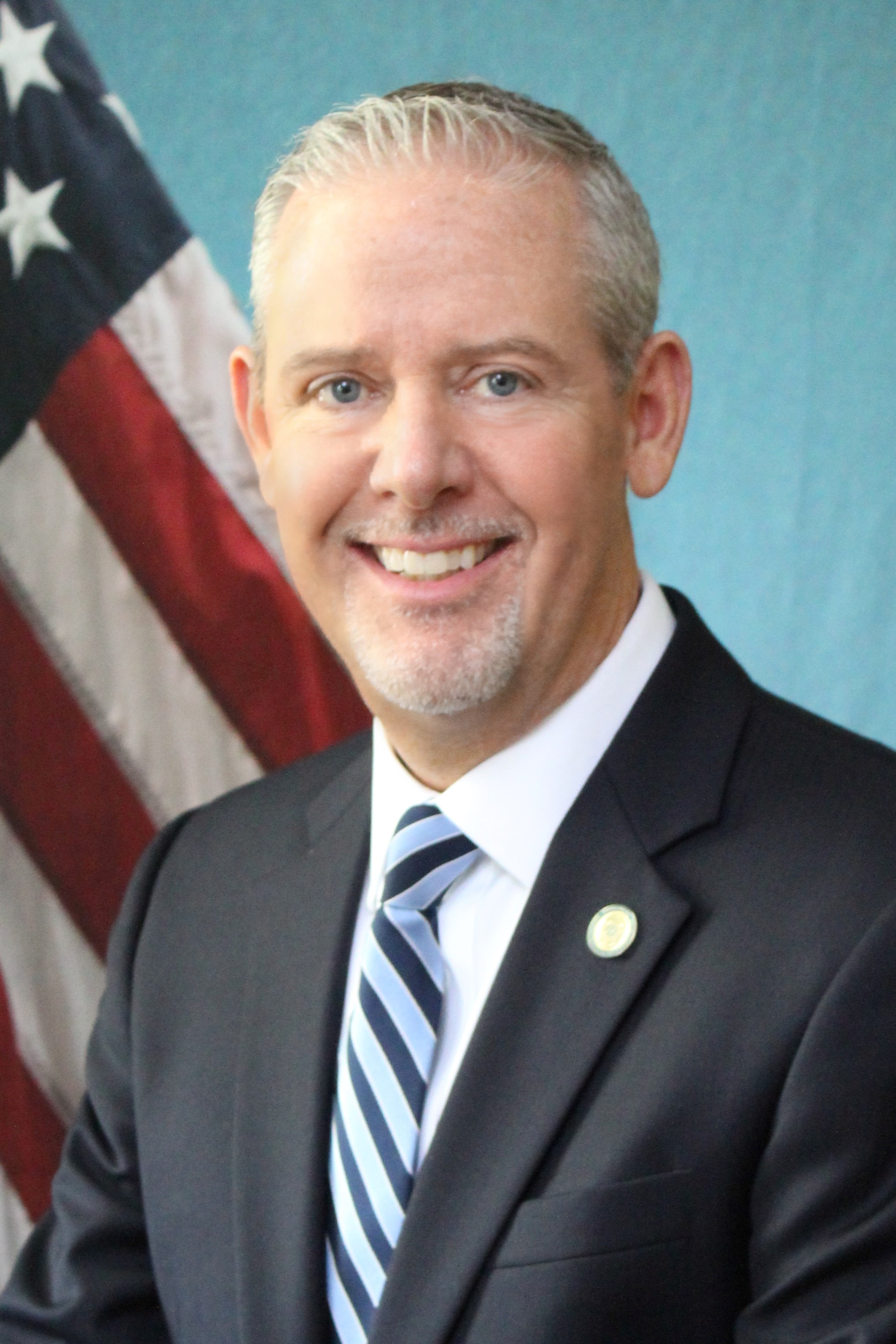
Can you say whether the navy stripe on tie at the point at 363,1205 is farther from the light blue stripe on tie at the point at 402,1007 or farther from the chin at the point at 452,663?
the chin at the point at 452,663

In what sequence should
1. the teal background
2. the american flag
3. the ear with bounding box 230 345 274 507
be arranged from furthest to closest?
the american flag
the teal background
the ear with bounding box 230 345 274 507

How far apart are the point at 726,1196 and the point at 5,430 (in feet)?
5.19

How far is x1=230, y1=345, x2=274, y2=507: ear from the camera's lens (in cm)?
183

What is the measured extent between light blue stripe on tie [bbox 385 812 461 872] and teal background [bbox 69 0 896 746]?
2.62 feet

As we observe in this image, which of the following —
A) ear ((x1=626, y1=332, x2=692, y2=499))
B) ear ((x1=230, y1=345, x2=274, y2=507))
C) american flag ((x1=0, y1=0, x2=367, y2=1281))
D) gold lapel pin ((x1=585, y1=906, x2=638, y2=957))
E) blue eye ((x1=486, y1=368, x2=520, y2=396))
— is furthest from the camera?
american flag ((x1=0, y1=0, x2=367, y2=1281))

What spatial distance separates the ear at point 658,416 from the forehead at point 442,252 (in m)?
0.16

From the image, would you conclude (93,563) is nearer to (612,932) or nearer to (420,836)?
(420,836)

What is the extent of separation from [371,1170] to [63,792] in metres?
Result: 1.01

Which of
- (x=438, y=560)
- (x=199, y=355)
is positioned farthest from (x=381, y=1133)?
(x=199, y=355)

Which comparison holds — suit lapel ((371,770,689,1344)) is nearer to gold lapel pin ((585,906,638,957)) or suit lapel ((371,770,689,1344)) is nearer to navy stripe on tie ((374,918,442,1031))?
gold lapel pin ((585,906,638,957))

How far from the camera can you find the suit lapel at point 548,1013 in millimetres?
1416

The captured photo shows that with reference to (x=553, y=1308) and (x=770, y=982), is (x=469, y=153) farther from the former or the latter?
(x=553, y=1308)

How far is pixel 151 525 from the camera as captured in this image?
2410 mm

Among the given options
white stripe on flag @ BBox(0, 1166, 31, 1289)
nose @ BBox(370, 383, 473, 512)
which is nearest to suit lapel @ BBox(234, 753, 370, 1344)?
nose @ BBox(370, 383, 473, 512)
